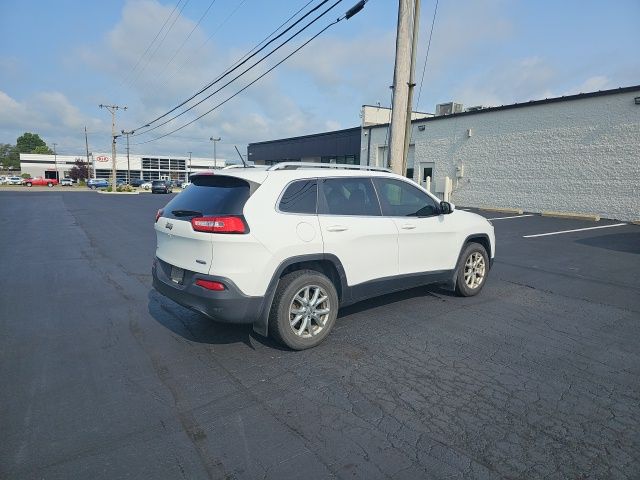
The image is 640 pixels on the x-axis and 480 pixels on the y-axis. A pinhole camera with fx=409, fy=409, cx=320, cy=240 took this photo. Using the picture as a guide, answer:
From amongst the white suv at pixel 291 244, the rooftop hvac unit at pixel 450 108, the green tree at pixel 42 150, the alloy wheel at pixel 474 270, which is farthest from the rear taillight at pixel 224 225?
the green tree at pixel 42 150

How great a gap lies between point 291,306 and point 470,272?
121 inches

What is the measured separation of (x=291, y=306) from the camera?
156 inches

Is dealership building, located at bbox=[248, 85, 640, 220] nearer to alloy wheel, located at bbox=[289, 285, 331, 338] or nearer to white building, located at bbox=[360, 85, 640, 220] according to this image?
white building, located at bbox=[360, 85, 640, 220]

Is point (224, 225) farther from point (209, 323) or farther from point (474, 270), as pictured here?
point (474, 270)

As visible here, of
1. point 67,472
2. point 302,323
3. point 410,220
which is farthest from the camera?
point 410,220

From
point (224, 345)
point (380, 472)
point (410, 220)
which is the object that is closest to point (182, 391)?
point (224, 345)

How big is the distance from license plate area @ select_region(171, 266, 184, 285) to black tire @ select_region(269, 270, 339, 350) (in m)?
0.93

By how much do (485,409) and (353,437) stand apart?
107 centimetres

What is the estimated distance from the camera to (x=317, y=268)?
4234 mm

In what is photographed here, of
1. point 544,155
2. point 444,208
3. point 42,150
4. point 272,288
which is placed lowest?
point 272,288

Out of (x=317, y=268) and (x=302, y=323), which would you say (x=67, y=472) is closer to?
(x=302, y=323)

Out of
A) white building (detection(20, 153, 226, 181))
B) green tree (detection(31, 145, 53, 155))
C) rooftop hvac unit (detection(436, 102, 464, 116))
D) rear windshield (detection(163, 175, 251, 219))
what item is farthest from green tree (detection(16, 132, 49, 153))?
rear windshield (detection(163, 175, 251, 219))

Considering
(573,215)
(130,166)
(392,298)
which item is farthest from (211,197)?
(130,166)

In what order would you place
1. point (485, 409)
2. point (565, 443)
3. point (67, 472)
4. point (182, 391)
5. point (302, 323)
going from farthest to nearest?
point (302, 323), point (182, 391), point (485, 409), point (565, 443), point (67, 472)
